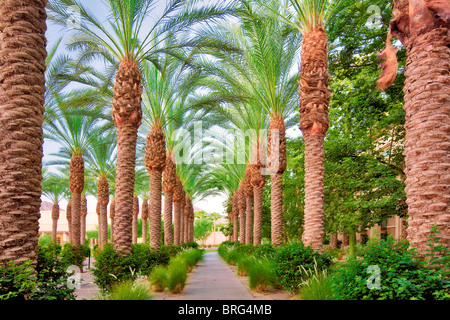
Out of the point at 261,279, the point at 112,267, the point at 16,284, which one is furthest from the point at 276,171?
the point at 16,284

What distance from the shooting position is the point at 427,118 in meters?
6.53

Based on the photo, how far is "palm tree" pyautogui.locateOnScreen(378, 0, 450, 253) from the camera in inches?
247

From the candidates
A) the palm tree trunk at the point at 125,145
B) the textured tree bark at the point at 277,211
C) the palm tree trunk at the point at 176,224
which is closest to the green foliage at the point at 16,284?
the palm tree trunk at the point at 125,145

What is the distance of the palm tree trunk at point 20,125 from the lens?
6.34 m

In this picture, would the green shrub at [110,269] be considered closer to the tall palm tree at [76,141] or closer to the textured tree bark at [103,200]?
the tall palm tree at [76,141]

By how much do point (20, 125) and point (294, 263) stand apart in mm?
7226

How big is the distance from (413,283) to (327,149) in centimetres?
1320

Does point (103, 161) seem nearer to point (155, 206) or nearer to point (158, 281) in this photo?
point (155, 206)

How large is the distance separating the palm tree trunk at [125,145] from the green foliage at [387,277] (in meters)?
8.54

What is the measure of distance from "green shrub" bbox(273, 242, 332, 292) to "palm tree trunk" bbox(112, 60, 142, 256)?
5167 mm
